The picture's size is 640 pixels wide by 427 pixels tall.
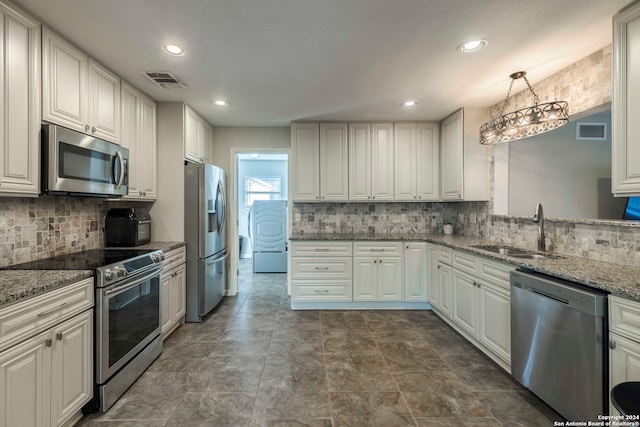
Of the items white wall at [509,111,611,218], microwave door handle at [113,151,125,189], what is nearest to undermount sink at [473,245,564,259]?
white wall at [509,111,611,218]

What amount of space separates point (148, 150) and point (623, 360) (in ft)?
12.4

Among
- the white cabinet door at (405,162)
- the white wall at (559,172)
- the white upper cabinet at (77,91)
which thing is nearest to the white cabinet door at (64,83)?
the white upper cabinet at (77,91)

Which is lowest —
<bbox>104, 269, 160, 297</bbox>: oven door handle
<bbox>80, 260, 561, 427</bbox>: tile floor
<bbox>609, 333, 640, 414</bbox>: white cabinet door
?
<bbox>80, 260, 561, 427</bbox>: tile floor

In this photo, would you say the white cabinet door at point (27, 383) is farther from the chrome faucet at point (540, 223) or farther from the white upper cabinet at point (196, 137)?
the chrome faucet at point (540, 223)

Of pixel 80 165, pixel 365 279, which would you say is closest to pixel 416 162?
pixel 365 279

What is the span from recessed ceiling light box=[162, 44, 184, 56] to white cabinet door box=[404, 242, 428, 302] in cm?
296

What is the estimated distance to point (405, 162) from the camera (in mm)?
3939

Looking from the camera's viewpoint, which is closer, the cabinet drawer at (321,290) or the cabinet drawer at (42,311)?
the cabinet drawer at (42,311)

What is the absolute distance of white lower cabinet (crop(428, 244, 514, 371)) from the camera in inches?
87.3

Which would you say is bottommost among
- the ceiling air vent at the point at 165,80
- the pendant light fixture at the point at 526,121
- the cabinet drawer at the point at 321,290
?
the cabinet drawer at the point at 321,290

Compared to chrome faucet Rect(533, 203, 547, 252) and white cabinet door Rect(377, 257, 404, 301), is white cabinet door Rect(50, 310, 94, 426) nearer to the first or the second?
white cabinet door Rect(377, 257, 404, 301)

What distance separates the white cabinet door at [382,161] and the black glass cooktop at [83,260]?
2.72 metres

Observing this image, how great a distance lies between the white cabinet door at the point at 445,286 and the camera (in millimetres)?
3057

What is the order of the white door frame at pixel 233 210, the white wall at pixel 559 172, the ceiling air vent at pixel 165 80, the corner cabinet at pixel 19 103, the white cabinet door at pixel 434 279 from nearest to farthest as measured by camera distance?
the corner cabinet at pixel 19 103 → the ceiling air vent at pixel 165 80 → the white wall at pixel 559 172 → the white cabinet door at pixel 434 279 → the white door frame at pixel 233 210
